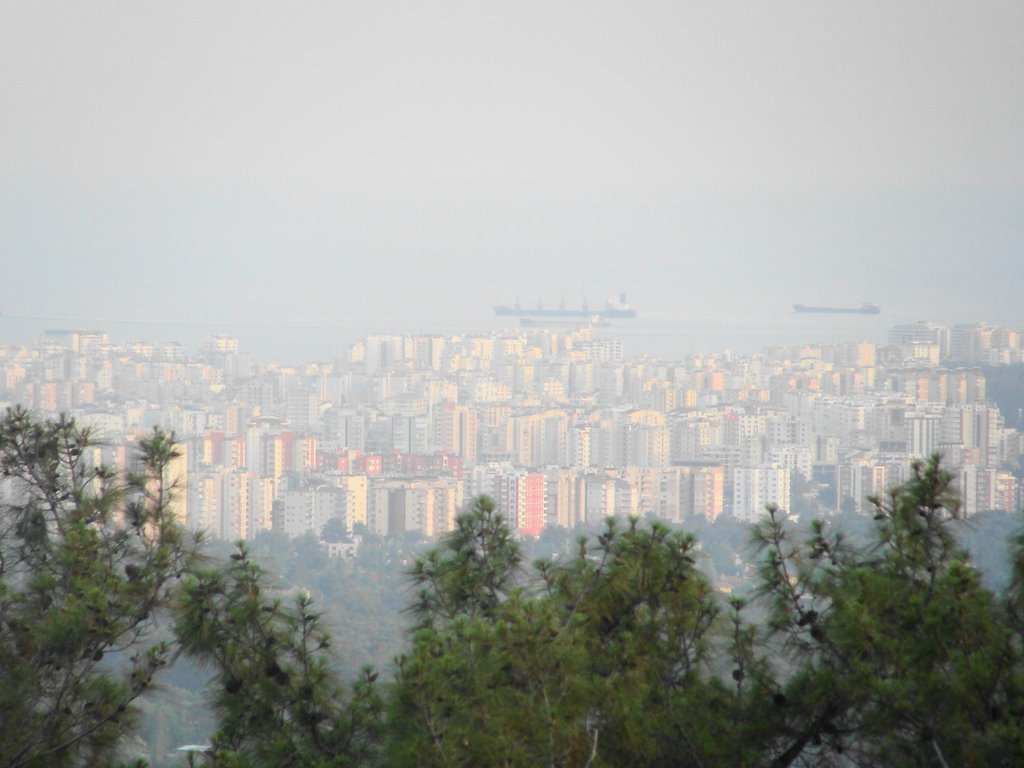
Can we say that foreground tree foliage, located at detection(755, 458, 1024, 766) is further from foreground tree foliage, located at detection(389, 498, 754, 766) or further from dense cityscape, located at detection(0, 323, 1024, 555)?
dense cityscape, located at detection(0, 323, 1024, 555)

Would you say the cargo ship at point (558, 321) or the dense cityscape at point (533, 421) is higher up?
the cargo ship at point (558, 321)

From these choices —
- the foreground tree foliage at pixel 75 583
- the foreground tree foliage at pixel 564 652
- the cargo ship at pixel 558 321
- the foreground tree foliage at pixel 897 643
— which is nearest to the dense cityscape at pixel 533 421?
the cargo ship at pixel 558 321

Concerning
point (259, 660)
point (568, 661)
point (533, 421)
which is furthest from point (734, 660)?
point (533, 421)

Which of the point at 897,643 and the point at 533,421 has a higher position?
the point at 897,643

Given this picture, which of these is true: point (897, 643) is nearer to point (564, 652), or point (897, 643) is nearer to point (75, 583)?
point (564, 652)

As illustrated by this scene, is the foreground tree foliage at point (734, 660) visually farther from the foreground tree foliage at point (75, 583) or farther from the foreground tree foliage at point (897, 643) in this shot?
the foreground tree foliage at point (75, 583)

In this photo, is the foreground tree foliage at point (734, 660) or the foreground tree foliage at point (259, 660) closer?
the foreground tree foliage at point (734, 660)
